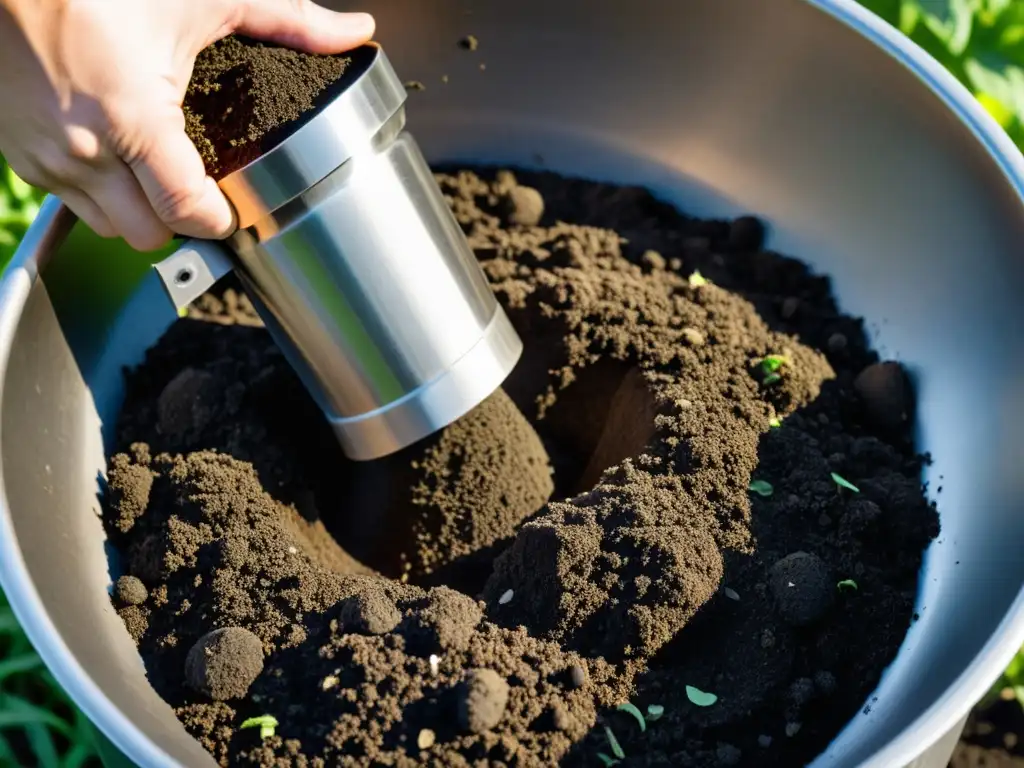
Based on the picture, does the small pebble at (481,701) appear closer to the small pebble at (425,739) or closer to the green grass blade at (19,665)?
the small pebble at (425,739)

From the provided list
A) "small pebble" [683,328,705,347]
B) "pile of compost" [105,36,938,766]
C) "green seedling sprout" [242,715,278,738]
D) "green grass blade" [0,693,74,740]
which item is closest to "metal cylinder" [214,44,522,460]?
"pile of compost" [105,36,938,766]

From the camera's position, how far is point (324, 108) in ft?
3.26

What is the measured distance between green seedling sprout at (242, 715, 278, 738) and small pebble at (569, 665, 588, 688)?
0.95 ft

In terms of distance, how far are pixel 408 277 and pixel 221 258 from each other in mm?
198

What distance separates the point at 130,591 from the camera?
3.58ft

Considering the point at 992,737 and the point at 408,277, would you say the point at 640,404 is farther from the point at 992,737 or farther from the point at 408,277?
the point at 992,737

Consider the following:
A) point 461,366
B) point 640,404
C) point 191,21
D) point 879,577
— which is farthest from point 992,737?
point 191,21

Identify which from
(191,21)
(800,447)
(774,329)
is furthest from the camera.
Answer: (774,329)

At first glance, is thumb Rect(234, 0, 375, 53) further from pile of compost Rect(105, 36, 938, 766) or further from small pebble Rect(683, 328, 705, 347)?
small pebble Rect(683, 328, 705, 347)

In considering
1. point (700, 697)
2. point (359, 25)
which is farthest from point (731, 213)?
point (700, 697)

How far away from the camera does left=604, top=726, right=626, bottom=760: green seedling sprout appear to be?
0.96 metres

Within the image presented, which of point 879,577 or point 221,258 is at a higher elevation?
point 221,258

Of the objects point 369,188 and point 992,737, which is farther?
point 992,737

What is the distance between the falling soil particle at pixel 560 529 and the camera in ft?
3.24
